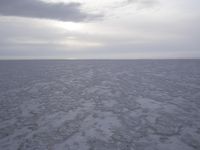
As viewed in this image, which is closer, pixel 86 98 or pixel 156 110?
pixel 156 110

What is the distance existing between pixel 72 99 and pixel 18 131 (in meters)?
3.58

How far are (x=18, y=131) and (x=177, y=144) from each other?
162 inches

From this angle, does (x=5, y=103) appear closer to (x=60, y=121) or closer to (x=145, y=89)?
(x=60, y=121)

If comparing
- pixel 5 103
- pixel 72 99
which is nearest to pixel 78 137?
pixel 72 99

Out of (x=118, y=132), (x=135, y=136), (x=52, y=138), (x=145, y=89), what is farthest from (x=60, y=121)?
(x=145, y=89)

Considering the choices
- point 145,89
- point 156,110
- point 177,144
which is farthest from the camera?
point 145,89

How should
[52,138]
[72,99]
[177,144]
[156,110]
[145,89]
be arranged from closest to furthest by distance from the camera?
[177,144] → [52,138] → [156,110] → [72,99] → [145,89]

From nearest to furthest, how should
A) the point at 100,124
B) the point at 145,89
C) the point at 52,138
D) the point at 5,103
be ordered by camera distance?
the point at 52,138, the point at 100,124, the point at 5,103, the point at 145,89

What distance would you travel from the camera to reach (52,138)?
18.0 feet

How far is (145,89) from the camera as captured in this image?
11.0 metres

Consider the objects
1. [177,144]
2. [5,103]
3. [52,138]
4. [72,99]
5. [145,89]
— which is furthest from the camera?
[145,89]

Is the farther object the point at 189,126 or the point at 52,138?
the point at 189,126

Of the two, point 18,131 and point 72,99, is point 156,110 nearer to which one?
point 72,99

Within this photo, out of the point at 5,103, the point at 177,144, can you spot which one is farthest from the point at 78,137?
the point at 5,103
